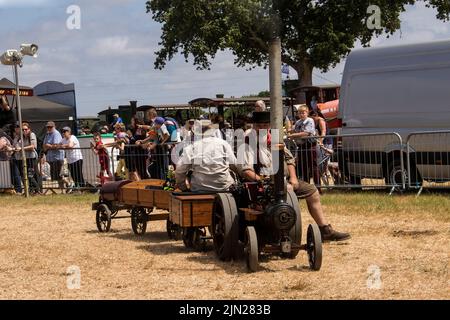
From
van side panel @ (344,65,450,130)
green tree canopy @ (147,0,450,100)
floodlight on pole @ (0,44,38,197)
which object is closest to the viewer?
van side panel @ (344,65,450,130)

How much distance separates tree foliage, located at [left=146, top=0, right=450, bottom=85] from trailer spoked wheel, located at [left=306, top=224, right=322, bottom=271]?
1260 inches

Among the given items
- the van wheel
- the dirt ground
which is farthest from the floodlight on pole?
the van wheel

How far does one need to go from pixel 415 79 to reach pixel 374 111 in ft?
3.73

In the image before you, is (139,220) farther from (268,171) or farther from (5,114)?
(5,114)

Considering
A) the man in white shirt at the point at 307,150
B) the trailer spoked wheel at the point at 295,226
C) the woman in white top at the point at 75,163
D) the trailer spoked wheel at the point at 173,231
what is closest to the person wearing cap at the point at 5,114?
the woman in white top at the point at 75,163

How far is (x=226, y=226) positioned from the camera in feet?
30.8

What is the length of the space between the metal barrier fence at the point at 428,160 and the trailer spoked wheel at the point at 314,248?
6.83m

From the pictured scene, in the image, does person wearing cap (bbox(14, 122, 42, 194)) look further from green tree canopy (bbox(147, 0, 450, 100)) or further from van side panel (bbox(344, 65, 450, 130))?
green tree canopy (bbox(147, 0, 450, 100))

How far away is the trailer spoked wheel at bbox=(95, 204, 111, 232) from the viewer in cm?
1280

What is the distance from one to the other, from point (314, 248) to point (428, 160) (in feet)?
24.7

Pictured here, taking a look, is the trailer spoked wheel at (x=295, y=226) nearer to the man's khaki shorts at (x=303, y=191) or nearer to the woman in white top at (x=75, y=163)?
the man's khaki shorts at (x=303, y=191)

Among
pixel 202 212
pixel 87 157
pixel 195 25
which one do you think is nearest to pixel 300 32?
pixel 195 25

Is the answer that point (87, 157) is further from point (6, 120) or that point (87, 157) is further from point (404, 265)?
point (404, 265)

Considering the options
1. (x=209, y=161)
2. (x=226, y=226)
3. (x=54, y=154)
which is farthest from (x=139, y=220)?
(x=54, y=154)
